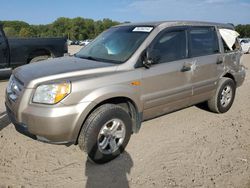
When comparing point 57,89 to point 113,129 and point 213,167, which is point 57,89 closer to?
point 113,129

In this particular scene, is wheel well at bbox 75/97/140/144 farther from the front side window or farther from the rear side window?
the rear side window

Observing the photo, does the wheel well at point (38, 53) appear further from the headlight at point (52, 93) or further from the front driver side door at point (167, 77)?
the headlight at point (52, 93)

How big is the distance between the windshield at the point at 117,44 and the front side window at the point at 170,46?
0.79 ft

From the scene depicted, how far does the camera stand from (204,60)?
5.00 m

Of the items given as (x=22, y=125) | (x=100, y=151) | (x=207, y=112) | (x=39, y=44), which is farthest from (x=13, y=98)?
(x=39, y=44)

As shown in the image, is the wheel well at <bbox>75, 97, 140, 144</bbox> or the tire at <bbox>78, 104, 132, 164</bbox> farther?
the wheel well at <bbox>75, 97, 140, 144</bbox>

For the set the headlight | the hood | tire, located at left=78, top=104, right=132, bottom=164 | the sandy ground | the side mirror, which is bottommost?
the sandy ground

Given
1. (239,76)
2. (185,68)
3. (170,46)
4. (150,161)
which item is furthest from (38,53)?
(150,161)

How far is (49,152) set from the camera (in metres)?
4.02

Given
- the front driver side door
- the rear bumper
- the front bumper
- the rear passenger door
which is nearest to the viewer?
the front bumper

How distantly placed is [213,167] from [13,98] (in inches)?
110

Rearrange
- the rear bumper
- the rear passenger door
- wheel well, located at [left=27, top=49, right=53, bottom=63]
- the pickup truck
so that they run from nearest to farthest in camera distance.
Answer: the rear passenger door → the rear bumper → the pickup truck → wheel well, located at [left=27, top=49, right=53, bottom=63]

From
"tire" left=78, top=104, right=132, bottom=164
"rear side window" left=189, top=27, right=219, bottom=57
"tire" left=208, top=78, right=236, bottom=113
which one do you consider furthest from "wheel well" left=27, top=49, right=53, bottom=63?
"tire" left=78, top=104, right=132, bottom=164

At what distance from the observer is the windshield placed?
13.6 feet
